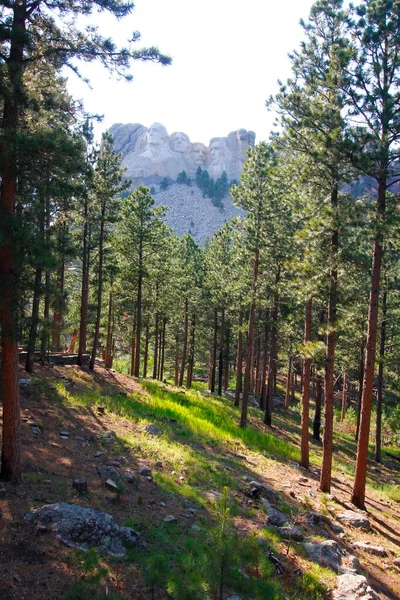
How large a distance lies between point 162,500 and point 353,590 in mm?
4017


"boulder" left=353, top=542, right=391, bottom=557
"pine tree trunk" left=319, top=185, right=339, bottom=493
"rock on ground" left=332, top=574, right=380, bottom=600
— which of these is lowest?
"boulder" left=353, top=542, right=391, bottom=557

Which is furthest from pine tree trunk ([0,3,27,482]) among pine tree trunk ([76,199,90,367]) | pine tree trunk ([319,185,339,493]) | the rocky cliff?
the rocky cliff

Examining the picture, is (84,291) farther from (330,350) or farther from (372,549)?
(372,549)

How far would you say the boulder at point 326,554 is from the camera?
27.2 feet

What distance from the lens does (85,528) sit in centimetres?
683

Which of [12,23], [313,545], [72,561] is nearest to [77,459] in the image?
[72,561]

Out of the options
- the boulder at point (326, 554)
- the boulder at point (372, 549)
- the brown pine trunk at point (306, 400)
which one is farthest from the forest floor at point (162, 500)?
the brown pine trunk at point (306, 400)

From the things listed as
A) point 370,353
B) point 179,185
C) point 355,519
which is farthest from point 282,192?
point 179,185

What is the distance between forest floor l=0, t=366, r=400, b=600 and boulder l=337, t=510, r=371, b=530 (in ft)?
0.57

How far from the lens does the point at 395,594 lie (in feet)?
26.8

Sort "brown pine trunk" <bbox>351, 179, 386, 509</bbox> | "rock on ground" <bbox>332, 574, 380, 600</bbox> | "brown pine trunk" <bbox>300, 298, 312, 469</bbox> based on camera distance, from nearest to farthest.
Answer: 1. "rock on ground" <bbox>332, 574, 380, 600</bbox>
2. "brown pine trunk" <bbox>351, 179, 386, 509</bbox>
3. "brown pine trunk" <bbox>300, 298, 312, 469</bbox>

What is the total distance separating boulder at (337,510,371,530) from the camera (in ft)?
37.3

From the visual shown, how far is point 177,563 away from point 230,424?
46.8ft

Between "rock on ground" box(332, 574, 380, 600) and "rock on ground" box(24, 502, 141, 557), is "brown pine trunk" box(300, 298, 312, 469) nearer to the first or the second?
"rock on ground" box(332, 574, 380, 600)
